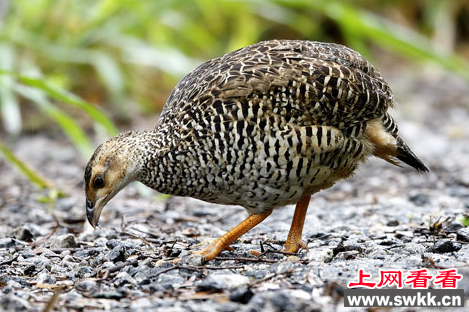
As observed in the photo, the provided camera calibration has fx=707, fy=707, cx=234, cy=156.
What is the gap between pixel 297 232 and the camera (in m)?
4.66

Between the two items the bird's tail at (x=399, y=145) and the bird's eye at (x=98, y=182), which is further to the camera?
the bird's tail at (x=399, y=145)

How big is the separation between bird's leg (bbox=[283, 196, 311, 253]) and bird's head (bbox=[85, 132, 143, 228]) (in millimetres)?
1088

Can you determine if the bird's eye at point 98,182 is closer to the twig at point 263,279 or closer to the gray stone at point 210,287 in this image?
the gray stone at point 210,287

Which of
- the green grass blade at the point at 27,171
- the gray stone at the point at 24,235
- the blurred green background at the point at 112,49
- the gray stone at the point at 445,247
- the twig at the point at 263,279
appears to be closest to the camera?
the twig at the point at 263,279

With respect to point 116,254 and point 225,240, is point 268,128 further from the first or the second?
point 116,254

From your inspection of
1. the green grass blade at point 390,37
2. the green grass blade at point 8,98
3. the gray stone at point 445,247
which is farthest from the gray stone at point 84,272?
the green grass blade at point 390,37

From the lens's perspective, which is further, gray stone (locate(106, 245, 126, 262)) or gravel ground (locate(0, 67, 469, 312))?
gray stone (locate(106, 245, 126, 262))

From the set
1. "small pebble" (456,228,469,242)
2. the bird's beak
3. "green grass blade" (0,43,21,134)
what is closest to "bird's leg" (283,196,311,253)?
"small pebble" (456,228,469,242)

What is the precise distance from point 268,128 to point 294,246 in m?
0.86

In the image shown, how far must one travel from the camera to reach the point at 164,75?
10.1m

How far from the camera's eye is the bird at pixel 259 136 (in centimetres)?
423

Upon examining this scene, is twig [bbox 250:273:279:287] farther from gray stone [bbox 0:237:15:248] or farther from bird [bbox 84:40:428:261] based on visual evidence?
gray stone [bbox 0:237:15:248]

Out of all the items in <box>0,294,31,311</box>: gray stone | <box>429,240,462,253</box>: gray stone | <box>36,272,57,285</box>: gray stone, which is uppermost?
<box>429,240,462,253</box>: gray stone

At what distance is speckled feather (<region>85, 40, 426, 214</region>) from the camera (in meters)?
4.23
